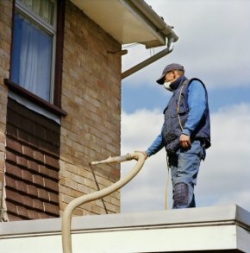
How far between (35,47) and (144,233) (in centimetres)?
406

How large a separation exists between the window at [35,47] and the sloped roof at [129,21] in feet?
1.95

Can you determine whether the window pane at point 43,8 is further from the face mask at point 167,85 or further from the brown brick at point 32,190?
the face mask at point 167,85

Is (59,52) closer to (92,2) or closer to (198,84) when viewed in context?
(92,2)

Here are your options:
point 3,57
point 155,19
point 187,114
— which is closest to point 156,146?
point 187,114

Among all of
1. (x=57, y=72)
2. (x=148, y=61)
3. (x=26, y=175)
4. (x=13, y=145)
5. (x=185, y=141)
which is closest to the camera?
(x=185, y=141)

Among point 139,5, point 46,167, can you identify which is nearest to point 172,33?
point 139,5

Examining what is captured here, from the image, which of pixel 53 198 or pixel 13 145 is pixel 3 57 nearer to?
pixel 13 145

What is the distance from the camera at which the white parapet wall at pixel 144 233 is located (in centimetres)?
518

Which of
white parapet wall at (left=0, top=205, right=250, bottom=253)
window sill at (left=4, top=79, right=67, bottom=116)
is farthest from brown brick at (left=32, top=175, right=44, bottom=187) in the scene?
white parapet wall at (left=0, top=205, right=250, bottom=253)

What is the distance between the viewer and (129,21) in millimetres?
9914

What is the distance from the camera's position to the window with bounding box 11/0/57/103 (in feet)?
27.8

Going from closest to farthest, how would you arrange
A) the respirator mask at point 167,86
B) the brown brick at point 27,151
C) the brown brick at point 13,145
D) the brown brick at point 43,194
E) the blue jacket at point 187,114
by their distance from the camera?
the blue jacket at point 187,114
the respirator mask at point 167,86
the brown brick at point 13,145
the brown brick at point 27,151
the brown brick at point 43,194

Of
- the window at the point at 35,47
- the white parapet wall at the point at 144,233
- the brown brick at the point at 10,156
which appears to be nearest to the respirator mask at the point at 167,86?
the white parapet wall at the point at 144,233

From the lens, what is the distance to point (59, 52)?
9.17 metres
